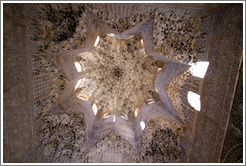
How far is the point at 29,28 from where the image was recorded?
4.01 m

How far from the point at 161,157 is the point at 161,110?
211 centimetres

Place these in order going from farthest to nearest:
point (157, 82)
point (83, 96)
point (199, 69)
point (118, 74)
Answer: point (118, 74)
point (83, 96)
point (157, 82)
point (199, 69)

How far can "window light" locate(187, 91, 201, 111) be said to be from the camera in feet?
14.6

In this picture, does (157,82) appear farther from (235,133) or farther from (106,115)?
(106,115)

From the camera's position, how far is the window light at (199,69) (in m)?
4.07

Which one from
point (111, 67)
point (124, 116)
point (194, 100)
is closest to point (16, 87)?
point (111, 67)

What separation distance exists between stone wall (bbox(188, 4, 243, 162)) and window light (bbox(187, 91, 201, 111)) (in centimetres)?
21

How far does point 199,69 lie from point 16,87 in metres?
5.97

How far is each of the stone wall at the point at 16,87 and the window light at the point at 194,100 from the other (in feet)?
18.9

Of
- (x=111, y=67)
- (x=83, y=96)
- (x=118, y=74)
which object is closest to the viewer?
(x=83, y=96)

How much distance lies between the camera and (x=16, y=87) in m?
4.02

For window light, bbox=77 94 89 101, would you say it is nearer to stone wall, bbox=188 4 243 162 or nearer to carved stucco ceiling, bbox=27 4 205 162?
carved stucco ceiling, bbox=27 4 205 162

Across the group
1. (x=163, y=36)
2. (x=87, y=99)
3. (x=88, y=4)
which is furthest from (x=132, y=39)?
(x=87, y=99)

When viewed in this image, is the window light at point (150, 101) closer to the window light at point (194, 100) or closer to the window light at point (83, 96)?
the window light at point (194, 100)
